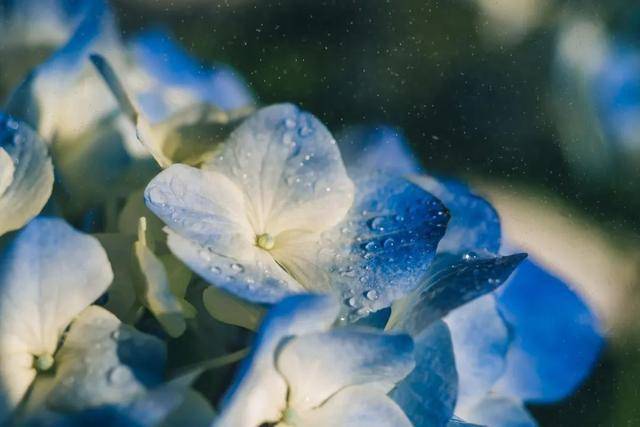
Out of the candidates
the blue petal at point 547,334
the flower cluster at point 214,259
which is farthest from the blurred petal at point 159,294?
the blue petal at point 547,334

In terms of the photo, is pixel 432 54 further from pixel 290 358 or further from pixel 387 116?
pixel 290 358

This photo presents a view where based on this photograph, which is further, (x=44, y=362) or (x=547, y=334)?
(x=547, y=334)

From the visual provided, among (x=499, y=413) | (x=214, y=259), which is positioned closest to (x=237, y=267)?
(x=214, y=259)

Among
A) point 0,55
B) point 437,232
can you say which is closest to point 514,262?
point 437,232

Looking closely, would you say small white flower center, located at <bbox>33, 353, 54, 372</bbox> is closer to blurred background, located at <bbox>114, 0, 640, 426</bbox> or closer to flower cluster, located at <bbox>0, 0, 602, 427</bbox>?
flower cluster, located at <bbox>0, 0, 602, 427</bbox>

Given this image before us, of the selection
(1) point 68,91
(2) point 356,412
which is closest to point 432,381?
(2) point 356,412

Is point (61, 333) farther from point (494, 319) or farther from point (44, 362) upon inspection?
point (494, 319)

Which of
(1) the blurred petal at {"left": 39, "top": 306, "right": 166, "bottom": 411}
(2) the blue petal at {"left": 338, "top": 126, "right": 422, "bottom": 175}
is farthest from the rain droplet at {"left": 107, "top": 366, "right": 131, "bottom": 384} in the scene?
(2) the blue petal at {"left": 338, "top": 126, "right": 422, "bottom": 175}
